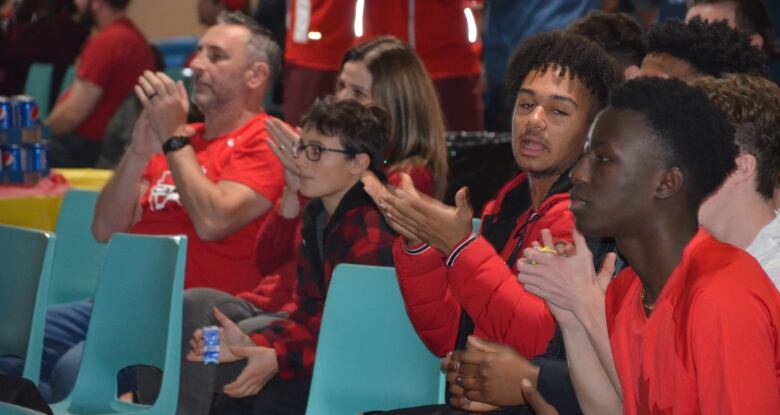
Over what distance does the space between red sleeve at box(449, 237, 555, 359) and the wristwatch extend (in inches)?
66.2

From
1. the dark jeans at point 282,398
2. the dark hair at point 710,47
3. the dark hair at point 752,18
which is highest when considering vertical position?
the dark hair at point 752,18

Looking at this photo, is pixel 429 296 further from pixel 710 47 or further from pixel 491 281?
pixel 710 47

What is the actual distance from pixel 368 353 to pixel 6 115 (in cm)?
261

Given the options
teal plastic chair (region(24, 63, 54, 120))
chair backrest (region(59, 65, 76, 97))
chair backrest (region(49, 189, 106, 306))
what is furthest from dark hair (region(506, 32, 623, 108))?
teal plastic chair (region(24, 63, 54, 120))

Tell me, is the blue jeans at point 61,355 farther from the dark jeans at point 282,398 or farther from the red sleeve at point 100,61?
the red sleeve at point 100,61

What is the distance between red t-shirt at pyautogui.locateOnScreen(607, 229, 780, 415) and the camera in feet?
5.92

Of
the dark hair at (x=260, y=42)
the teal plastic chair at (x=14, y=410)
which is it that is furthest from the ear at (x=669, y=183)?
the dark hair at (x=260, y=42)

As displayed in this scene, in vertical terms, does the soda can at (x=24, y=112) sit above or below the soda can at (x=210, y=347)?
above

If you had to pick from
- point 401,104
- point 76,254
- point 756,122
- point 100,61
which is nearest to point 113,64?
point 100,61

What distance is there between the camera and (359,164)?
11.4ft

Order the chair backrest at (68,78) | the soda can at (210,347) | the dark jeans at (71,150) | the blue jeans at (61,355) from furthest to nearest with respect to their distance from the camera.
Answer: the chair backrest at (68,78) → the dark jeans at (71,150) → the blue jeans at (61,355) → the soda can at (210,347)

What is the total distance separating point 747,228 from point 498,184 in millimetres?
2118

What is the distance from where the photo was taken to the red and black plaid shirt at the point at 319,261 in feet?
10.6

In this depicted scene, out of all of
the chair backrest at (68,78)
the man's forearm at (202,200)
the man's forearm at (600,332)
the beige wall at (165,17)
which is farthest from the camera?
the beige wall at (165,17)
